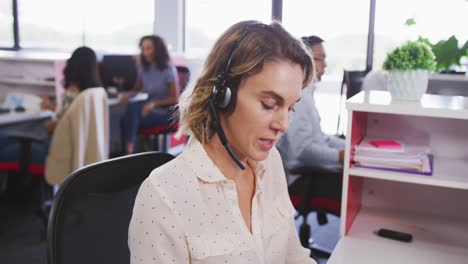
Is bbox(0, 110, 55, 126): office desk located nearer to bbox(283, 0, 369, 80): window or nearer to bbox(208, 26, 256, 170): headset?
bbox(208, 26, 256, 170): headset

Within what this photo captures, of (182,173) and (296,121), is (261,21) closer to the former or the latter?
(182,173)

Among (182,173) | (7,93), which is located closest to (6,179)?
(7,93)

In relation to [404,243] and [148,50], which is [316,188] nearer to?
[404,243]

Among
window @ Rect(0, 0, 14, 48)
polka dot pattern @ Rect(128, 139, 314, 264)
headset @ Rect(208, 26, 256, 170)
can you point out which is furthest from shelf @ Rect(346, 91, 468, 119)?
window @ Rect(0, 0, 14, 48)

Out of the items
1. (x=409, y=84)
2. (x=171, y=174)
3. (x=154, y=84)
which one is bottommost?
(x=154, y=84)

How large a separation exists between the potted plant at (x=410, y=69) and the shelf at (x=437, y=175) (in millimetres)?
243

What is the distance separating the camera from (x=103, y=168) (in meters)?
1.07

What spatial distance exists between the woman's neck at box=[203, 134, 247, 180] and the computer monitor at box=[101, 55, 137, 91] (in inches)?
147

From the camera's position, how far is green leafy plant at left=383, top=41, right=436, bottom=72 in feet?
5.03

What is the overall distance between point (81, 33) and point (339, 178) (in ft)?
18.0

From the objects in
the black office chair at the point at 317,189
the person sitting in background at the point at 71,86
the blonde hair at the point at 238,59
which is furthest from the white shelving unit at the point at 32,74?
the blonde hair at the point at 238,59

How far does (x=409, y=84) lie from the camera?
1.53 metres

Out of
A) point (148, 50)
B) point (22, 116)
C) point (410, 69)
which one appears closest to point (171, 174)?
point (410, 69)

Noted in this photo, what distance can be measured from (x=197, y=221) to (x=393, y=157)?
0.81 metres
